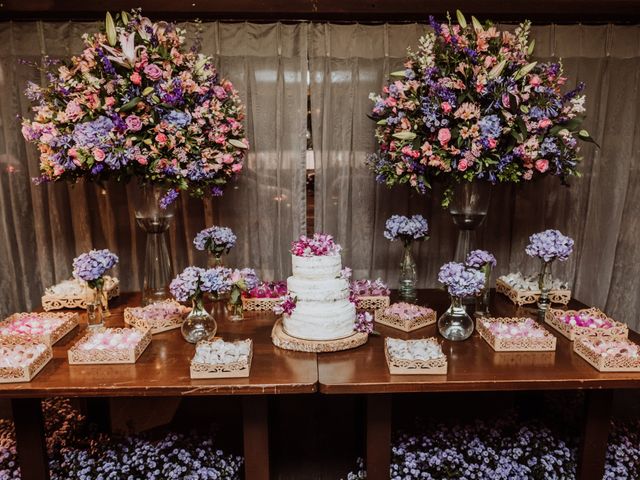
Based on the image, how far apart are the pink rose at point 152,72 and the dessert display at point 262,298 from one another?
108cm

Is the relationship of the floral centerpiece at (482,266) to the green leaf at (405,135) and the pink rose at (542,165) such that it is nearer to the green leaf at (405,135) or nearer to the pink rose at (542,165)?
the pink rose at (542,165)

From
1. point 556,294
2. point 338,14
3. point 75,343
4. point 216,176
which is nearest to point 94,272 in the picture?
point 75,343

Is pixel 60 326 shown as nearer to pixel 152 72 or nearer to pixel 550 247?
pixel 152 72

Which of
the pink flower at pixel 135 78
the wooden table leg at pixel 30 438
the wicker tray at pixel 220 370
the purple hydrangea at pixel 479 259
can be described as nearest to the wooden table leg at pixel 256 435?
the wicker tray at pixel 220 370

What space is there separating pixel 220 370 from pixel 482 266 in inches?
46.6

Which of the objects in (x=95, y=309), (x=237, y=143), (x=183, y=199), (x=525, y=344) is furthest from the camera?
(x=183, y=199)

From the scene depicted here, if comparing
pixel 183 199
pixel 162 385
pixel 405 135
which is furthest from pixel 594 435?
pixel 183 199

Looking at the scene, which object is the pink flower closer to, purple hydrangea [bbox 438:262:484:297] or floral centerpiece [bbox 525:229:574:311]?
purple hydrangea [bbox 438:262:484:297]

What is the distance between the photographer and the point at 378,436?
5.84ft

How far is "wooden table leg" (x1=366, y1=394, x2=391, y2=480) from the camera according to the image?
1757mm

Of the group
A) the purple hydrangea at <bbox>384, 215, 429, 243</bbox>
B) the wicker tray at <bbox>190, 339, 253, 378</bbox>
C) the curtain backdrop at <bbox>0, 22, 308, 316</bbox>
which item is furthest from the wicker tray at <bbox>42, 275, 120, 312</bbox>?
the purple hydrangea at <bbox>384, 215, 429, 243</bbox>

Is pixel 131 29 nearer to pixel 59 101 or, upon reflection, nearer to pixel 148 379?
pixel 59 101

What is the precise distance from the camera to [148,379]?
168 cm

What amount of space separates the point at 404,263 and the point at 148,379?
1395mm
